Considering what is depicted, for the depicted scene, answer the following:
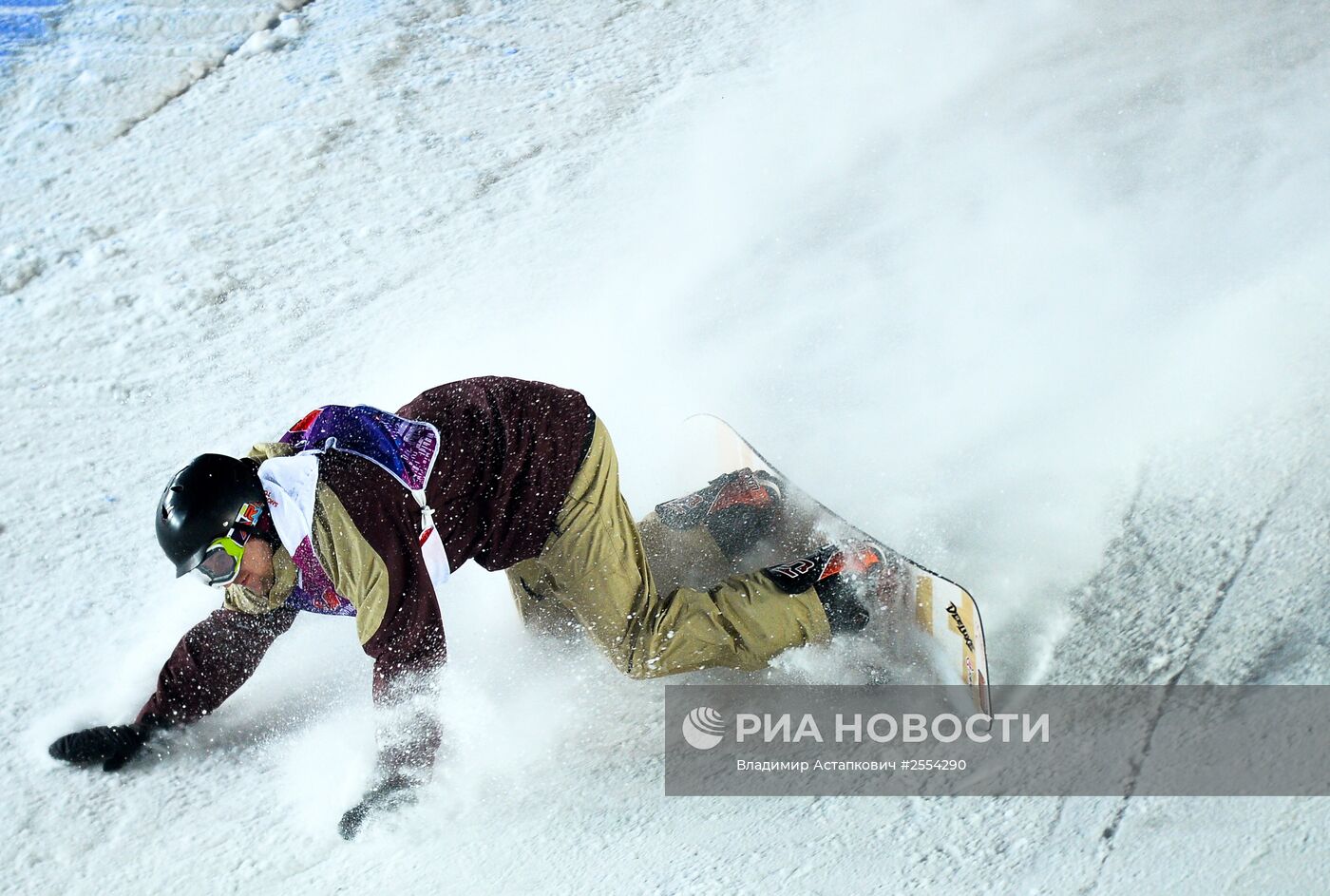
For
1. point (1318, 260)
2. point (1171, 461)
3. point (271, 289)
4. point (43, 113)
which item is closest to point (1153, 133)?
point (1318, 260)

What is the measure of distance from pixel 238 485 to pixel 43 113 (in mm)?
3644

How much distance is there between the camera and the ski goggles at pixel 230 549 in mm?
2232

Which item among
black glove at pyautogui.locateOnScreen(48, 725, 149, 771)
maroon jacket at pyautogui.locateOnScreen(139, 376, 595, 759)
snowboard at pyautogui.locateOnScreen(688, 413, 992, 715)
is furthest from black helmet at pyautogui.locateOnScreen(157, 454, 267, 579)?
snowboard at pyautogui.locateOnScreen(688, 413, 992, 715)

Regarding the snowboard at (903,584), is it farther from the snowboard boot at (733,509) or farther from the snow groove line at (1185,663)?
the snow groove line at (1185,663)

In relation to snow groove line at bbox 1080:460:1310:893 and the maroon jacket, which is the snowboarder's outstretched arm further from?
snow groove line at bbox 1080:460:1310:893

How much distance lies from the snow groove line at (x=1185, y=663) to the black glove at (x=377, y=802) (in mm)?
1946

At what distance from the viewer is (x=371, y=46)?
5.26 metres

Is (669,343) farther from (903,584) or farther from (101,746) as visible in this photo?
(101,746)

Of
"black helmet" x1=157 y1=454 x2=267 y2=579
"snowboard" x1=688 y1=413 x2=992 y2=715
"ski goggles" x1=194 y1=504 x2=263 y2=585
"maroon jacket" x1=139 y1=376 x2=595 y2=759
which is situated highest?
"black helmet" x1=157 y1=454 x2=267 y2=579

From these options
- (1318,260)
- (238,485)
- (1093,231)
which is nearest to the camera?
(238,485)

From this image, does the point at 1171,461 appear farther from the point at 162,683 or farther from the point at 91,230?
the point at 91,230

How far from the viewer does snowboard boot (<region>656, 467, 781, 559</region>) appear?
11.0 feet

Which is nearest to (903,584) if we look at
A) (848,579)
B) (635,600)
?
(848,579)
